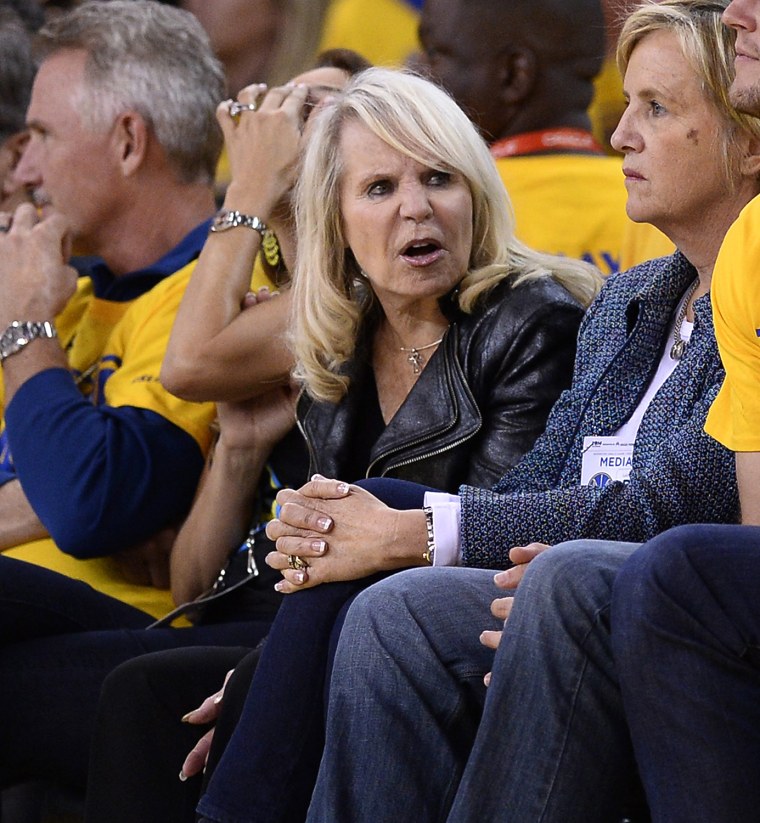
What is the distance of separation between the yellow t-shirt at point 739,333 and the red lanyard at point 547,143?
2036 mm

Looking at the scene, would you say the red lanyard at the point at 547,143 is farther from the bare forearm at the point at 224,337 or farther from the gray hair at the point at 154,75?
the bare forearm at the point at 224,337

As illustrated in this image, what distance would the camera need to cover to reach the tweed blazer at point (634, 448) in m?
2.30

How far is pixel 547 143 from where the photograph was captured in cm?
416

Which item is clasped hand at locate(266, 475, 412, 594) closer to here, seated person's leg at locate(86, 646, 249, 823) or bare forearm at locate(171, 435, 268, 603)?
seated person's leg at locate(86, 646, 249, 823)

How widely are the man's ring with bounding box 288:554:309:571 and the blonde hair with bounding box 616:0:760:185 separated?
0.90 m

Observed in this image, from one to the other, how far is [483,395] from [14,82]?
2040 millimetres

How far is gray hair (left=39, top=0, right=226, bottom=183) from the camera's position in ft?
12.1

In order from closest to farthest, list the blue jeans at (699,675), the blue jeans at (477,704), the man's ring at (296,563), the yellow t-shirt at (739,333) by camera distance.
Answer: the blue jeans at (699,675), the blue jeans at (477,704), the yellow t-shirt at (739,333), the man's ring at (296,563)

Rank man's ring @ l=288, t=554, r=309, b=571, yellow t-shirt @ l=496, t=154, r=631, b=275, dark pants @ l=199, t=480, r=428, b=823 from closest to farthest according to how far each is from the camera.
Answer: dark pants @ l=199, t=480, r=428, b=823 < man's ring @ l=288, t=554, r=309, b=571 < yellow t-shirt @ l=496, t=154, r=631, b=275

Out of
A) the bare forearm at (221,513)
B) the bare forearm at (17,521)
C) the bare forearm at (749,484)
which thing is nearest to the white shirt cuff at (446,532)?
the bare forearm at (749,484)

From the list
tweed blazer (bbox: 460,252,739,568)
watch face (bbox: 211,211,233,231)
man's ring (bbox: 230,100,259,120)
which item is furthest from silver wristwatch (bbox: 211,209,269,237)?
tweed blazer (bbox: 460,252,739,568)

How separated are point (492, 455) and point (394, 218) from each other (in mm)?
490

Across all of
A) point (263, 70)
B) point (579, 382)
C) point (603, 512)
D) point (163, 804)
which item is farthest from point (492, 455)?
point (263, 70)

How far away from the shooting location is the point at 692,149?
2.52 m
